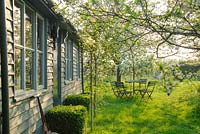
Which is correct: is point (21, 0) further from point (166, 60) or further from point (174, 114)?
point (174, 114)

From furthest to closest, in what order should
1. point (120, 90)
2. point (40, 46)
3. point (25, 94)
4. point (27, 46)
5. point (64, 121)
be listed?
point (120, 90), point (64, 121), point (40, 46), point (27, 46), point (25, 94)

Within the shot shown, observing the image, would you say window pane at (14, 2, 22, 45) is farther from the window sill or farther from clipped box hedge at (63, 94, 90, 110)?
clipped box hedge at (63, 94, 90, 110)

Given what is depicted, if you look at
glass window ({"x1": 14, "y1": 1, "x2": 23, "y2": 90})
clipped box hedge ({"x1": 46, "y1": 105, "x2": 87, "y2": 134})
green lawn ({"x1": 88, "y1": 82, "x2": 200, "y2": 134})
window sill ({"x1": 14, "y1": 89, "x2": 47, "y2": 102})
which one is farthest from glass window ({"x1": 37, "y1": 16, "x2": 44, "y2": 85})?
green lawn ({"x1": 88, "y1": 82, "x2": 200, "y2": 134})

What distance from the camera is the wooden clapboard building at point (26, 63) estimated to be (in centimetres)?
358

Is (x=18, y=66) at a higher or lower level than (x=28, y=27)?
lower

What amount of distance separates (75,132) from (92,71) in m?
2.97

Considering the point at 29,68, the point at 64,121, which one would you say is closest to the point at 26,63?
the point at 29,68

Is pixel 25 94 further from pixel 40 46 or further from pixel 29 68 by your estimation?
pixel 40 46

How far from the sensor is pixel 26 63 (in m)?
5.36

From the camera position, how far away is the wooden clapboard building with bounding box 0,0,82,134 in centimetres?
358

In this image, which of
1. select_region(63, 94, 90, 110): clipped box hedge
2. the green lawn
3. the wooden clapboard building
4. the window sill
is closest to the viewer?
the wooden clapboard building

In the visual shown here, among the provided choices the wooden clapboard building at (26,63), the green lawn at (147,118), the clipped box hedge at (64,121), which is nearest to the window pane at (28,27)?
the wooden clapboard building at (26,63)

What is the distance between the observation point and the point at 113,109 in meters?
12.7

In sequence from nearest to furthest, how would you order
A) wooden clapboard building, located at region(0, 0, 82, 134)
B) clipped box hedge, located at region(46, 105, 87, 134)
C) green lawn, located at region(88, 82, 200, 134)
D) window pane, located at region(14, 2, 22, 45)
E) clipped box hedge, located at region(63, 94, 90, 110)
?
wooden clapboard building, located at region(0, 0, 82, 134) < window pane, located at region(14, 2, 22, 45) < clipped box hedge, located at region(46, 105, 87, 134) < green lawn, located at region(88, 82, 200, 134) < clipped box hedge, located at region(63, 94, 90, 110)
